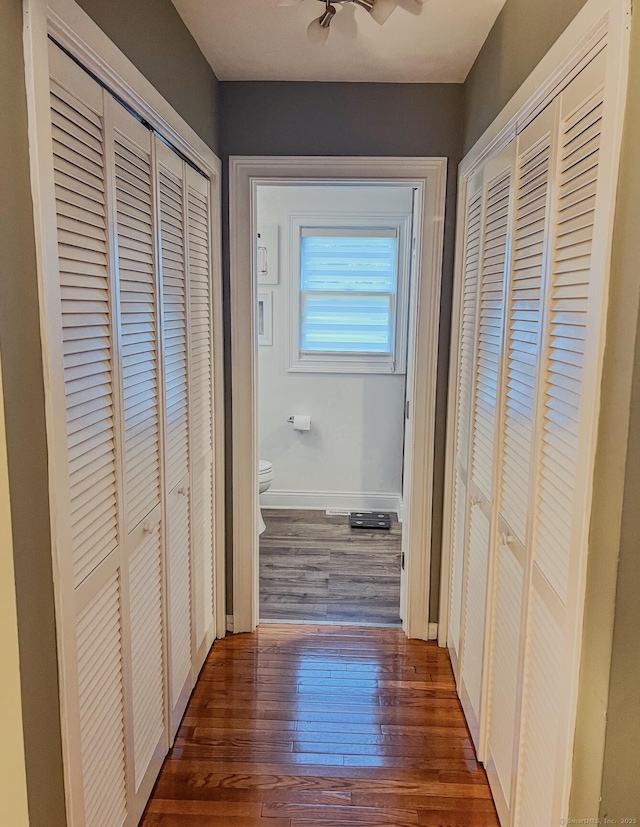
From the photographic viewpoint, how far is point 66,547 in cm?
117

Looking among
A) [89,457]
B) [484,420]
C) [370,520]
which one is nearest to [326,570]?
[370,520]

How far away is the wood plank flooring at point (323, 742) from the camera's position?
5.87 feet

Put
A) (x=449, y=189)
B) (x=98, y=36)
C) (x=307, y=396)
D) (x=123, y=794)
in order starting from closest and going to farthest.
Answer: (x=98, y=36) < (x=123, y=794) < (x=449, y=189) < (x=307, y=396)

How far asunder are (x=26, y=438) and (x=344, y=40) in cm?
175

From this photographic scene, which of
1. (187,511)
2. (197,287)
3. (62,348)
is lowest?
(187,511)

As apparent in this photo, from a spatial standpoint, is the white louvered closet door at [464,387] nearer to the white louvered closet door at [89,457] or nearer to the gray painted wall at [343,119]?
the gray painted wall at [343,119]

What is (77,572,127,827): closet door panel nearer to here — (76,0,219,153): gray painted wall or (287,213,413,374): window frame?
(76,0,219,153): gray painted wall

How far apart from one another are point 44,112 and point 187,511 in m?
1.44

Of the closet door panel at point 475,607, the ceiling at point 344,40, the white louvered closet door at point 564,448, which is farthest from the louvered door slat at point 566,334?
the ceiling at point 344,40

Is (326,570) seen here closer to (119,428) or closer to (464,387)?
(464,387)

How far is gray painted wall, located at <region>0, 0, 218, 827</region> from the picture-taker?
0.95 m

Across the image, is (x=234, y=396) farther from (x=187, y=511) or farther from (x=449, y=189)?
(x=449, y=189)

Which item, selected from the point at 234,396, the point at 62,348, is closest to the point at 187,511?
the point at 234,396

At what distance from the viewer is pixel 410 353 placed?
2664 mm
